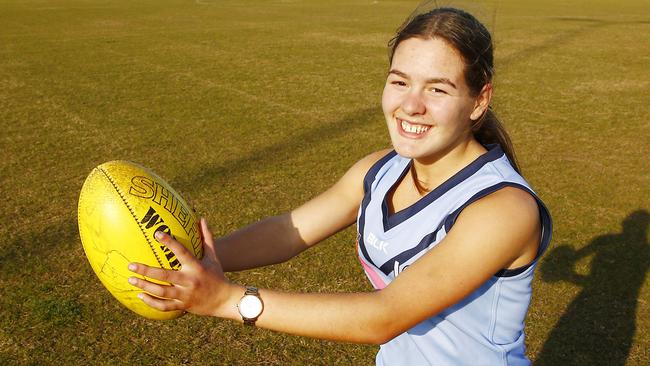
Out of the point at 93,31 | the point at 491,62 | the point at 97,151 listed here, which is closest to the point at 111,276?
the point at 491,62

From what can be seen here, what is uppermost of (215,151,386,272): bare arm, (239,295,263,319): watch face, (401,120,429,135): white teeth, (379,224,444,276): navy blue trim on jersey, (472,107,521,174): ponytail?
(401,120,429,135): white teeth

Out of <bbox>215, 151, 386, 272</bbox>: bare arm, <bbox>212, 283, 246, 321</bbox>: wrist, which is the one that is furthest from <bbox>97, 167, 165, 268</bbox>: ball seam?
<bbox>212, 283, 246, 321</bbox>: wrist

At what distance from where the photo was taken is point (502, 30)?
19625 millimetres

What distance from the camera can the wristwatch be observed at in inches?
65.2

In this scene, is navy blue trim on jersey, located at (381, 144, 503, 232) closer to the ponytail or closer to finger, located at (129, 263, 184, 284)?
the ponytail

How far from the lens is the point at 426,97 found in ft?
6.36

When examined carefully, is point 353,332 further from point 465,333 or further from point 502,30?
point 502,30

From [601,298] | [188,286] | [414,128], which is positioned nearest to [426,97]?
[414,128]

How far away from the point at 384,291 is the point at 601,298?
333 centimetres

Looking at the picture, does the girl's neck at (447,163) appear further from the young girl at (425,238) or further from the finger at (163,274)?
the finger at (163,274)

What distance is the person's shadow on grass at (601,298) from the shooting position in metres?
3.93

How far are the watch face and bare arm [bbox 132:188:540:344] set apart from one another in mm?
19

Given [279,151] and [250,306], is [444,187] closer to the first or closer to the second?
[250,306]

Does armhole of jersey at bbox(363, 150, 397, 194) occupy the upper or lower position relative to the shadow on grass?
upper
